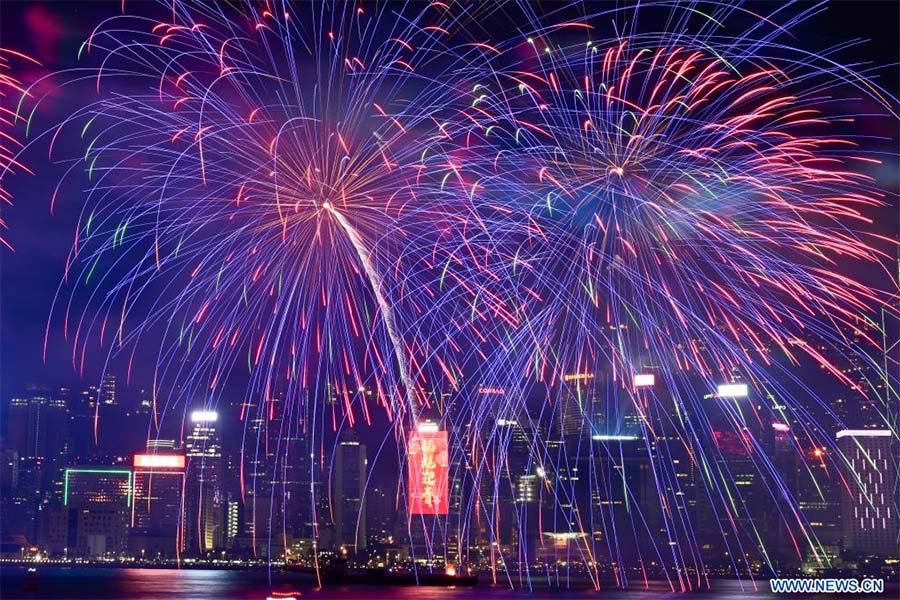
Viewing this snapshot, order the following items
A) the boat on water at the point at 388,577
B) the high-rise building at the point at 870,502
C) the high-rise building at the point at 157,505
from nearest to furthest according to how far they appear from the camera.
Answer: the boat on water at the point at 388,577, the high-rise building at the point at 870,502, the high-rise building at the point at 157,505

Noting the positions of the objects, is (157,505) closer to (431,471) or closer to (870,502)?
(870,502)

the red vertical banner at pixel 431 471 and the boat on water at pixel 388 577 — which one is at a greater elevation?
the red vertical banner at pixel 431 471

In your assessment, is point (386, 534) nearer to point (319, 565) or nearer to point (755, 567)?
point (319, 565)

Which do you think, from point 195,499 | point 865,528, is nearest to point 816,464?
point 865,528

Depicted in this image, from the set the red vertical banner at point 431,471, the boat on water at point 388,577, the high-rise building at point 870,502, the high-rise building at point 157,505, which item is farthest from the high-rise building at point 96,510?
the high-rise building at point 870,502

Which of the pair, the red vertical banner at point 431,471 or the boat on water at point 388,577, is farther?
the boat on water at point 388,577

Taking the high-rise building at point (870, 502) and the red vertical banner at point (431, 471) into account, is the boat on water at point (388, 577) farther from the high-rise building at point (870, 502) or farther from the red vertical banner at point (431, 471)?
the high-rise building at point (870, 502)

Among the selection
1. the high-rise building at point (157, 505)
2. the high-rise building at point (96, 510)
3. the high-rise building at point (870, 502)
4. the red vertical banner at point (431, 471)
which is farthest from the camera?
the high-rise building at point (96, 510)
